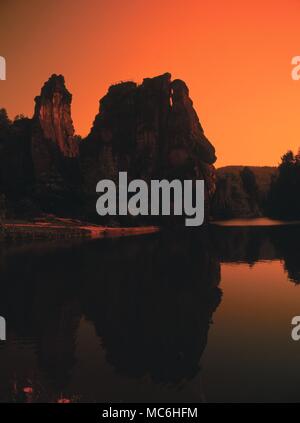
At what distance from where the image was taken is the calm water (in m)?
15.7

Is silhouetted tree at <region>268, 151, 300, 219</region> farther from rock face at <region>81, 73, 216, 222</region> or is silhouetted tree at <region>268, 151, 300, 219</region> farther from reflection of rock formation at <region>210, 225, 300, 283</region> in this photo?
reflection of rock formation at <region>210, 225, 300, 283</region>

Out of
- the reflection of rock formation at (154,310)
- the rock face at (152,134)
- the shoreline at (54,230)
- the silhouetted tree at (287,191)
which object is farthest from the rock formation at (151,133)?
the reflection of rock formation at (154,310)

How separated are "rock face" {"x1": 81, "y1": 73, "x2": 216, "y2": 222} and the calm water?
252 ft

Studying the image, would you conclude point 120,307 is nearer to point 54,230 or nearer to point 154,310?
point 154,310

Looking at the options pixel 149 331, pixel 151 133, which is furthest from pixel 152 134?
pixel 149 331

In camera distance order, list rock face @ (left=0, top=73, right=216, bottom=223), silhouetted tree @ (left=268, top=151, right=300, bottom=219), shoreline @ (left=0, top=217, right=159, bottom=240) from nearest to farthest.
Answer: shoreline @ (left=0, top=217, right=159, bottom=240) < rock face @ (left=0, top=73, right=216, bottom=223) < silhouetted tree @ (left=268, top=151, right=300, bottom=219)

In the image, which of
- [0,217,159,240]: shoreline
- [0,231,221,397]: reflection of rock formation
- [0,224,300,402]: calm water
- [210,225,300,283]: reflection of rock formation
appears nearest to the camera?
[0,224,300,402]: calm water

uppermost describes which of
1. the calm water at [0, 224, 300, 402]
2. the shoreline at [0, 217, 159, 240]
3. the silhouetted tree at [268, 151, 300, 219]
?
the silhouetted tree at [268, 151, 300, 219]

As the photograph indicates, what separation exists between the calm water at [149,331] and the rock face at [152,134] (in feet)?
252

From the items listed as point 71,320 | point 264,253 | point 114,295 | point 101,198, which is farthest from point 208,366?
point 101,198

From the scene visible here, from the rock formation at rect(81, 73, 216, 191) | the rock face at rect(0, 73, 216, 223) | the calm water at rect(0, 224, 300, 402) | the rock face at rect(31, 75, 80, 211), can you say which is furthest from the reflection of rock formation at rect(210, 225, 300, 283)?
the rock formation at rect(81, 73, 216, 191)

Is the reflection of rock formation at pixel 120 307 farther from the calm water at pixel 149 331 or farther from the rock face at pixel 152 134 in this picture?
the rock face at pixel 152 134

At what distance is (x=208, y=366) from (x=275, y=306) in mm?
11598
